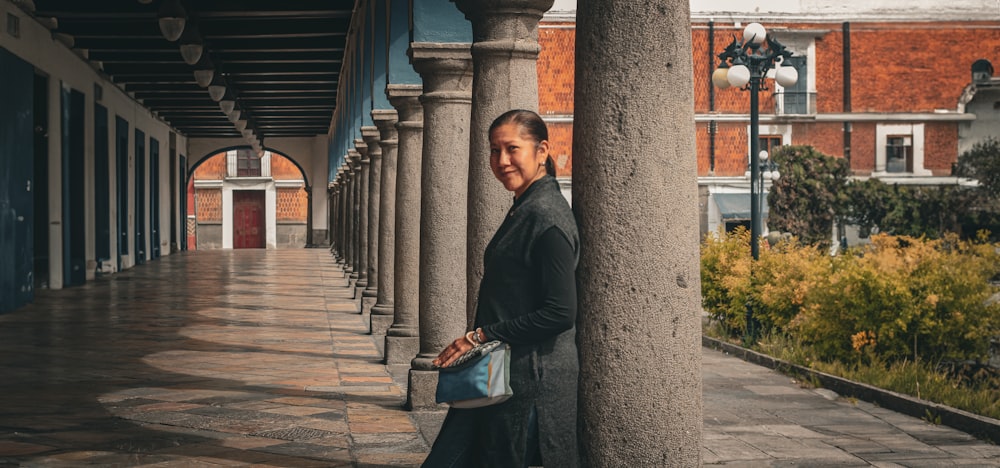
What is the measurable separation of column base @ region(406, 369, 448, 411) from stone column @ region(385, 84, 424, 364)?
2226 mm

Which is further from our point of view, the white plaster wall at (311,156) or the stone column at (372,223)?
the white plaster wall at (311,156)

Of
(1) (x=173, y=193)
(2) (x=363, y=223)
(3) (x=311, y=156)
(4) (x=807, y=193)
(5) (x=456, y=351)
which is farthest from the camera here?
(3) (x=311, y=156)

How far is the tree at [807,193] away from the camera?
1416 inches

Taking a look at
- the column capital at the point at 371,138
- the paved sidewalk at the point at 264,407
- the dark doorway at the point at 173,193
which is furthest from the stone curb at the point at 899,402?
the dark doorway at the point at 173,193

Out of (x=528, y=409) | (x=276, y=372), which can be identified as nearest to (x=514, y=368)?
(x=528, y=409)

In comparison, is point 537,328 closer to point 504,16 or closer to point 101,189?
point 504,16

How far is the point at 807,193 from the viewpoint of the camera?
36125mm

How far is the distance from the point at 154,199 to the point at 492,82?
26254 millimetres

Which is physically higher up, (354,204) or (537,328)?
(354,204)

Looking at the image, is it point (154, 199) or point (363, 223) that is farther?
point (154, 199)

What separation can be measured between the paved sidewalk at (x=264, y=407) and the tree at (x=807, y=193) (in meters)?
25.6

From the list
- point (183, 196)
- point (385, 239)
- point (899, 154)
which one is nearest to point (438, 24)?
point (385, 239)

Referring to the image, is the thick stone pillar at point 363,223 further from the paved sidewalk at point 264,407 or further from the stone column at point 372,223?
the paved sidewalk at point 264,407

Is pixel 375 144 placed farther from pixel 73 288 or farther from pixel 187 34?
pixel 73 288
